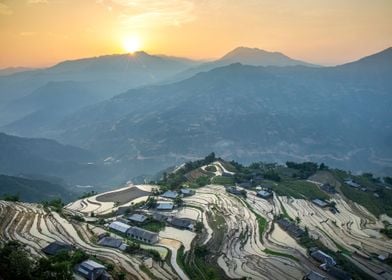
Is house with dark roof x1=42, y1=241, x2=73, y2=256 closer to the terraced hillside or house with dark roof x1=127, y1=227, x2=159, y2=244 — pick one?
the terraced hillside

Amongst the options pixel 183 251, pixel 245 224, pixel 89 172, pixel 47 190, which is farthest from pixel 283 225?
pixel 89 172

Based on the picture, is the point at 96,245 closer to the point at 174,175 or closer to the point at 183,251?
the point at 183,251

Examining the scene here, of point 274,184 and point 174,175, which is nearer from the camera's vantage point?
point 274,184

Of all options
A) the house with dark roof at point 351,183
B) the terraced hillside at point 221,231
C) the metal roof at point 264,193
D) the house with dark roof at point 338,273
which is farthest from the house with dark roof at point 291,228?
the house with dark roof at point 351,183

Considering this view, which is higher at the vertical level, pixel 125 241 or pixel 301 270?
pixel 125 241

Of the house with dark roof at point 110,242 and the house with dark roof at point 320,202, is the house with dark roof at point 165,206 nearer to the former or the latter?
the house with dark roof at point 110,242

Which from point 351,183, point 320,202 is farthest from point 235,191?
point 351,183
